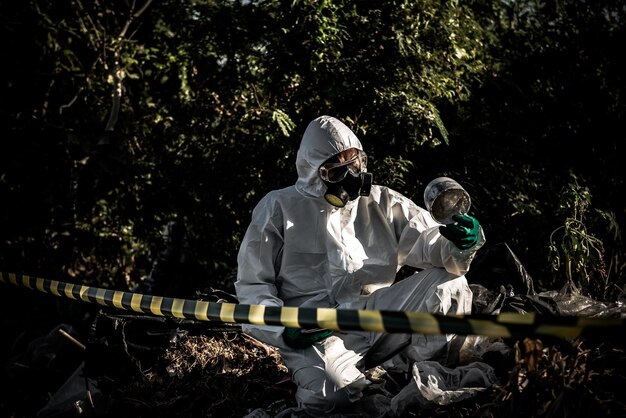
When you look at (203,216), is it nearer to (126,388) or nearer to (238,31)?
(238,31)

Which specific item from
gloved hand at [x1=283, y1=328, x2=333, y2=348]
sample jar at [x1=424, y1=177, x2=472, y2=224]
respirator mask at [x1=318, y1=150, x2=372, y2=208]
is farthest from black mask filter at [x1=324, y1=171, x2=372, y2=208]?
gloved hand at [x1=283, y1=328, x2=333, y2=348]

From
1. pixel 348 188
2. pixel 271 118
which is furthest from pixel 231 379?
pixel 271 118

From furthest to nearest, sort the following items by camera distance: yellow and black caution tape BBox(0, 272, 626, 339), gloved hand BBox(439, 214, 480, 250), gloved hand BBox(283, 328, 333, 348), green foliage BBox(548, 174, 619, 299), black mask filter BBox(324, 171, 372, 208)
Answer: green foliage BBox(548, 174, 619, 299) → black mask filter BBox(324, 171, 372, 208) → gloved hand BBox(283, 328, 333, 348) → gloved hand BBox(439, 214, 480, 250) → yellow and black caution tape BBox(0, 272, 626, 339)

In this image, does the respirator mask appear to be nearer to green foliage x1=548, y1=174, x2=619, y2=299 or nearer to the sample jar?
the sample jar

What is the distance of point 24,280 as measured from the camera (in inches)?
158

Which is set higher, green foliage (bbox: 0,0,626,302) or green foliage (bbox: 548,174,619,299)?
green foliage (bbox: 0,0,626,302)

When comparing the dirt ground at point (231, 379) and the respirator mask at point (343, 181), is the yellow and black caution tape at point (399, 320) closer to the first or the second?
the dirt ground at point (231, 379)

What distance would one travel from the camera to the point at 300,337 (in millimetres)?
2783

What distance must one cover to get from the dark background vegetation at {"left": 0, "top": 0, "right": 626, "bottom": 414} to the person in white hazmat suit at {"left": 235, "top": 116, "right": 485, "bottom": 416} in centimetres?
129

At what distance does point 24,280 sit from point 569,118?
15.3 ft

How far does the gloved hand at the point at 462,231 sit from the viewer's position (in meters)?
2.61

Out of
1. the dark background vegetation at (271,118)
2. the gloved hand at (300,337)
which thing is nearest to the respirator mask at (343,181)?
the gloved hand at (300,337)

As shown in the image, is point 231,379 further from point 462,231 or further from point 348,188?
point 462,231

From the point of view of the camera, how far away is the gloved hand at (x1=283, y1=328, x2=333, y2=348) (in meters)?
2.78
